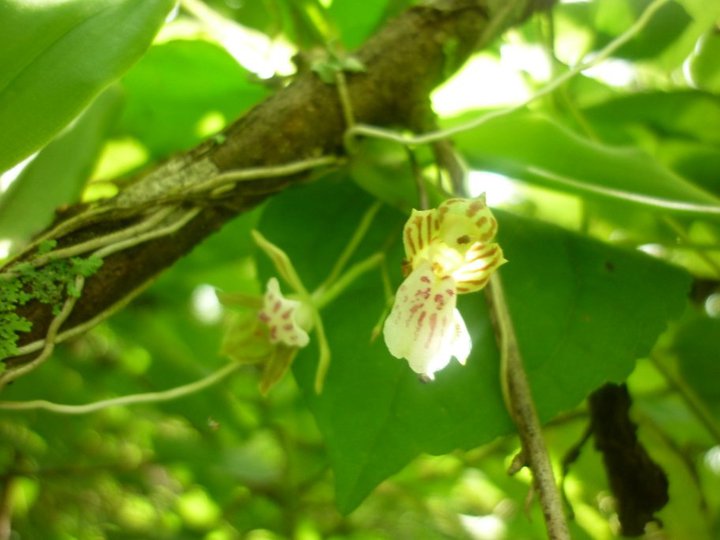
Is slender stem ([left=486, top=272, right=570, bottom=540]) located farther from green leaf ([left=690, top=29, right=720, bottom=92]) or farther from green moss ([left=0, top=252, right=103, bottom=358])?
green leaf ([left=690, top=29, right=720, bottom=92])

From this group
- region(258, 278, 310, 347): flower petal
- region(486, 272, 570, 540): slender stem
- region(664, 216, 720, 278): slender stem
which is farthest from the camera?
region(664, 216, 720, 278): slender stem

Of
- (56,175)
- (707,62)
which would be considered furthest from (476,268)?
(707,62)

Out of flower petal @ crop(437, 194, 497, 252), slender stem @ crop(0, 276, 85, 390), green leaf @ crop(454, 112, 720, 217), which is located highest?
slender stem @ crop(0, 276, 85, 390)

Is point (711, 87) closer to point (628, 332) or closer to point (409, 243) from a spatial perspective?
point (628, 332)

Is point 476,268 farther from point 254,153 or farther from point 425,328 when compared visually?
point 254,153

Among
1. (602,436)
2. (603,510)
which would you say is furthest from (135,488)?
(602,436)

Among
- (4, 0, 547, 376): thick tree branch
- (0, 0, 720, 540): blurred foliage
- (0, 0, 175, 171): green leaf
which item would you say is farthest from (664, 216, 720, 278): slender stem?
(0, 0, 175, 171): green leaf

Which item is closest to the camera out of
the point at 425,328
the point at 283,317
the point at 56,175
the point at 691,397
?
the point at 425,328
